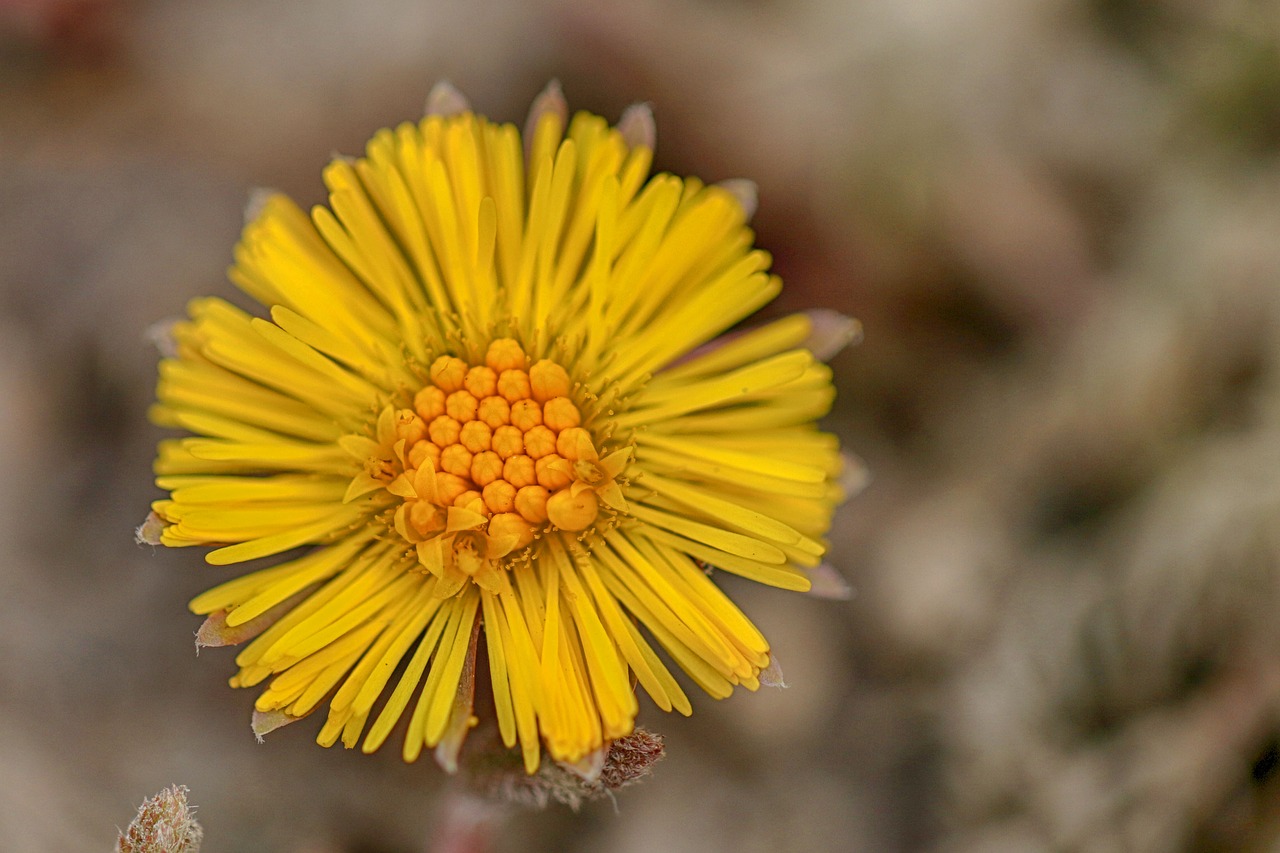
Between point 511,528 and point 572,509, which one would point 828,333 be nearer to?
point 572,509

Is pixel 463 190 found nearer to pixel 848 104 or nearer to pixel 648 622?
pixel 648 622

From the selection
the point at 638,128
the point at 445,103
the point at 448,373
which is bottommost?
the point at 448,373

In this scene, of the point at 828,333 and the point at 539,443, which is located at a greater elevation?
the point at 828,333

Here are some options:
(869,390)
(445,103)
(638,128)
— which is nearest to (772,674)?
(638,128)

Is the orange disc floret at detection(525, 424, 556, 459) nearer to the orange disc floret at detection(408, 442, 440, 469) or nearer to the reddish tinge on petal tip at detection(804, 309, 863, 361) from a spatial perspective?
the orange disc floret at detection(408, 442, 440, 469)

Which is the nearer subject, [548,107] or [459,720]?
[459,720]

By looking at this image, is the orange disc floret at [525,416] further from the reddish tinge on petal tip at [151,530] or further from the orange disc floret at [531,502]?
the reddish tinge on petal tip at [151,530]

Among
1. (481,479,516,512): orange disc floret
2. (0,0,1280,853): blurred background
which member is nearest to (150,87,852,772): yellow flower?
(481,479,516,512): orange disc floret

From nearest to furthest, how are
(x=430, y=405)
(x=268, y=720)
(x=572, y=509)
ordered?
(x=268, y=720)
(x=572, y=509)
(x=430, y=405)

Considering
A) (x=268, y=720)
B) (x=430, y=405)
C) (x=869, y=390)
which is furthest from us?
(x=869, y=390)
